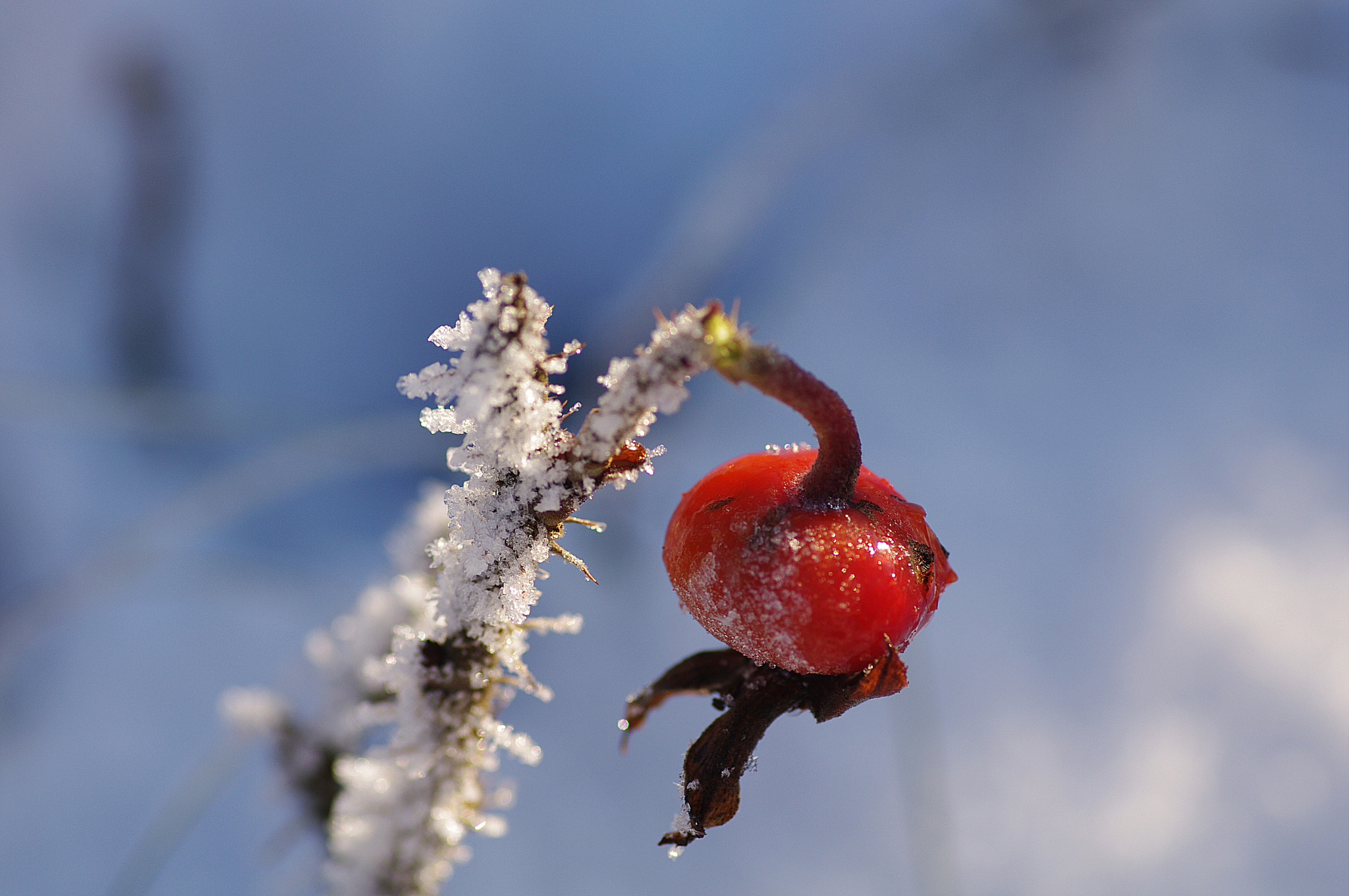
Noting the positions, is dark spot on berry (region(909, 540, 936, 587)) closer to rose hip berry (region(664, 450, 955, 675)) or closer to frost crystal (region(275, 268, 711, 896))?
rose hip berry (region(664, 450, 955, 675))

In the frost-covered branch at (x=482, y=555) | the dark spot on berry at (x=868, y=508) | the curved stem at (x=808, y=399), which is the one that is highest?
the dark spot on berry at (x=868, y=508)

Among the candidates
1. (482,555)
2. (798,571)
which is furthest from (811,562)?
(482,555)

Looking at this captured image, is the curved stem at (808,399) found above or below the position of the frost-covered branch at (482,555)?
above

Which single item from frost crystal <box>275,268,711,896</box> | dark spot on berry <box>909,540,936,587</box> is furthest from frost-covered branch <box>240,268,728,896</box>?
dark spot on berry <box>909,540,936,587</box>

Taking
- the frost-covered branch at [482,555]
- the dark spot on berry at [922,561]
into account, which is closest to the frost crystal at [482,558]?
the frost-covered branch at [482,555]

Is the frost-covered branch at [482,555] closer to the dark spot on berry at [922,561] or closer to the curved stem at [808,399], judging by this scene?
the curved stem at [808,399]

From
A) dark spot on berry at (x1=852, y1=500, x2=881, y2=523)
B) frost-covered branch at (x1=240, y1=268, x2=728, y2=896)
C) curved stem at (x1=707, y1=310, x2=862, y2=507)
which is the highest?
dark spot on berry at (x1=852, y1=500, x2=881, y2=523)

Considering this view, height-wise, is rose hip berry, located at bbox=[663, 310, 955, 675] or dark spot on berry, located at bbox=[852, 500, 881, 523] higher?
dark spot on berry, located at bbox=[852, 500, 881, 523]
